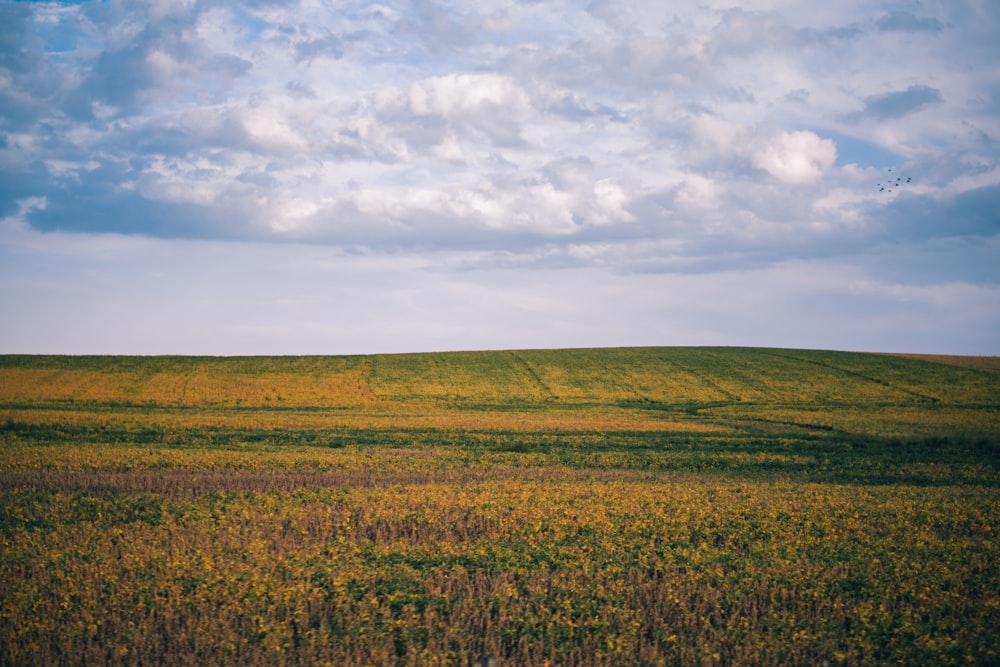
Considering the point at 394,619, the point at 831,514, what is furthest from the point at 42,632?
the point at 831,514

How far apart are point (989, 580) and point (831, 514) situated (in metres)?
5.17

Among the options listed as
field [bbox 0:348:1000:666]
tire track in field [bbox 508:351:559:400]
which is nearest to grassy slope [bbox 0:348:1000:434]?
tire track in field [bbox 508:351:559:400]

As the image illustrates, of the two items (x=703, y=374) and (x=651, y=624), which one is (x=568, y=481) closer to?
(x=651, y=624)

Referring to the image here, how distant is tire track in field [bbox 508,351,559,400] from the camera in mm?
57625

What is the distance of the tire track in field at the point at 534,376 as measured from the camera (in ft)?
189

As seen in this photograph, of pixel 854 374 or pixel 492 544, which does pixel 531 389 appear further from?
pixel 492 544

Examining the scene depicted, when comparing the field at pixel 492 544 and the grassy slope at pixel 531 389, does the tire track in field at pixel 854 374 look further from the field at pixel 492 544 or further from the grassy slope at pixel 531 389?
the field at pixel 492 544

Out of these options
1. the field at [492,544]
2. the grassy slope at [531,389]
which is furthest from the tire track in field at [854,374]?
the field at [492,544]

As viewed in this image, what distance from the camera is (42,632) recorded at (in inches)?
366

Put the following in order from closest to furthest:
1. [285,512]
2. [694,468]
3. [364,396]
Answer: [285,512], [694,468], [364,396]

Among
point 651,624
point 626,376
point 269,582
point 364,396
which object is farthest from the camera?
point 626,376

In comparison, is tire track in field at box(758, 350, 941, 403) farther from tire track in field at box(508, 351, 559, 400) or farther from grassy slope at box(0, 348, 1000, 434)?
tire track in field at box(508, 351, 559, 400)

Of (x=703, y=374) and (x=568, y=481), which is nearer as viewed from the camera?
(x=568, y=481)

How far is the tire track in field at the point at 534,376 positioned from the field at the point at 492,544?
18881mm
